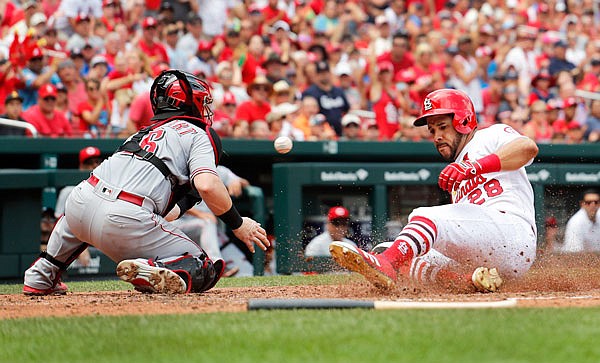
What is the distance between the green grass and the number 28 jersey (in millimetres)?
1347

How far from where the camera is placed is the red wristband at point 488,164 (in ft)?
17.7

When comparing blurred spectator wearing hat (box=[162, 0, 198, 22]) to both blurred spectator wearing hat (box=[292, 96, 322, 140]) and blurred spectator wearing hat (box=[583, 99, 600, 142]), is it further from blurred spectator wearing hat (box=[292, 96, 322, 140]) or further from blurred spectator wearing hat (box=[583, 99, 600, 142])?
blurred spectator wearing hat (box=[583, 99, 600, 142])

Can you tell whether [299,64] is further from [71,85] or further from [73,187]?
[73,187]

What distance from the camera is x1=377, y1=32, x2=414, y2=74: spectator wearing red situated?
12.8 meters

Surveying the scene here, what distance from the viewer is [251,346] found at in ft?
11.0

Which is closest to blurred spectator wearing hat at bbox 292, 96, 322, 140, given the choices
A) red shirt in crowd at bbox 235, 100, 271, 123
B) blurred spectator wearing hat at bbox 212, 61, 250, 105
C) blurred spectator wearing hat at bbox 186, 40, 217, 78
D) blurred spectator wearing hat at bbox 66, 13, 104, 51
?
red shirt in crowd at bbox 235, 100, 271, 123

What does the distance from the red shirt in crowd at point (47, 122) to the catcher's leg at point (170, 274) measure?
4352 mm

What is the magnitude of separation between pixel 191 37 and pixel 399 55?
9.71ft

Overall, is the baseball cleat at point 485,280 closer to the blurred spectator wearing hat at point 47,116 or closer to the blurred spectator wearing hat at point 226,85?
the blurred spectator wearing hat at point 47,116

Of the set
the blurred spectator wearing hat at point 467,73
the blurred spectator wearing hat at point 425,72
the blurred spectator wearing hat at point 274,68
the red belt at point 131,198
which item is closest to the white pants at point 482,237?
the red belt at point 131,198

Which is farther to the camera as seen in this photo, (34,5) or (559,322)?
(34,5)

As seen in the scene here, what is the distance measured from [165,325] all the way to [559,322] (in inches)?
67.5

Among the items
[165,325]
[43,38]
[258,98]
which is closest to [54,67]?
[43,38]

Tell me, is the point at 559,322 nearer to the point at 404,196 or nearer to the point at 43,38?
the point at 404,196
